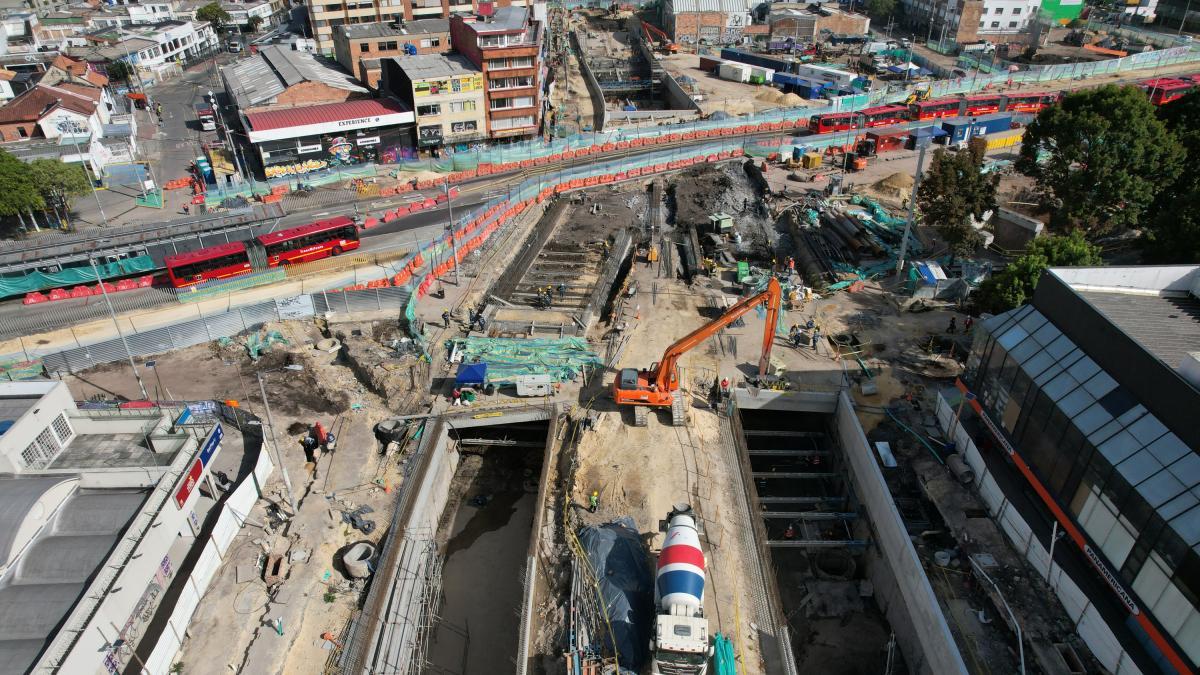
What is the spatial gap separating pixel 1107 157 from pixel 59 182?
3455 inches

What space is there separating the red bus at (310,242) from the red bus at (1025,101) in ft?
305

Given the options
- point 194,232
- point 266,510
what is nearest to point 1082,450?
point 266,510

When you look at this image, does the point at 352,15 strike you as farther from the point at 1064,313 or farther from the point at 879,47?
the point at 1064,313

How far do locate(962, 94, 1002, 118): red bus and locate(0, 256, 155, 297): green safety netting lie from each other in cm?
10252

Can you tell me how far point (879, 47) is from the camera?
136000mm

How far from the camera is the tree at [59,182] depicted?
6075cm

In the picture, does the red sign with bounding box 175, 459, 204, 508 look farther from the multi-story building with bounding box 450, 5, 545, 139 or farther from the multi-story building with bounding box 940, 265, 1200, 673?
the multi-story building with bounding box 450, 5, 545, 139

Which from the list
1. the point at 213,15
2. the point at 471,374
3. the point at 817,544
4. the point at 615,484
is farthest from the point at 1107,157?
the point at 213,15

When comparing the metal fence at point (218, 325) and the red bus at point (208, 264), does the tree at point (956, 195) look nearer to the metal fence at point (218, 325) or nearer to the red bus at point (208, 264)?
the metal fence at point (218, 325)

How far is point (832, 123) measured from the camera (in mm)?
89750

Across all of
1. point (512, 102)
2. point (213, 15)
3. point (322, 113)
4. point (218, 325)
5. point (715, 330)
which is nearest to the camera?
point (715, 330)

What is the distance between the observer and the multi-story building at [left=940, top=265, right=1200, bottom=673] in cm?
2523

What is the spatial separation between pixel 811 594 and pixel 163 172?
270 feet

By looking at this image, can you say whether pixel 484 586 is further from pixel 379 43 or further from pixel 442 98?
pixel 379 43
